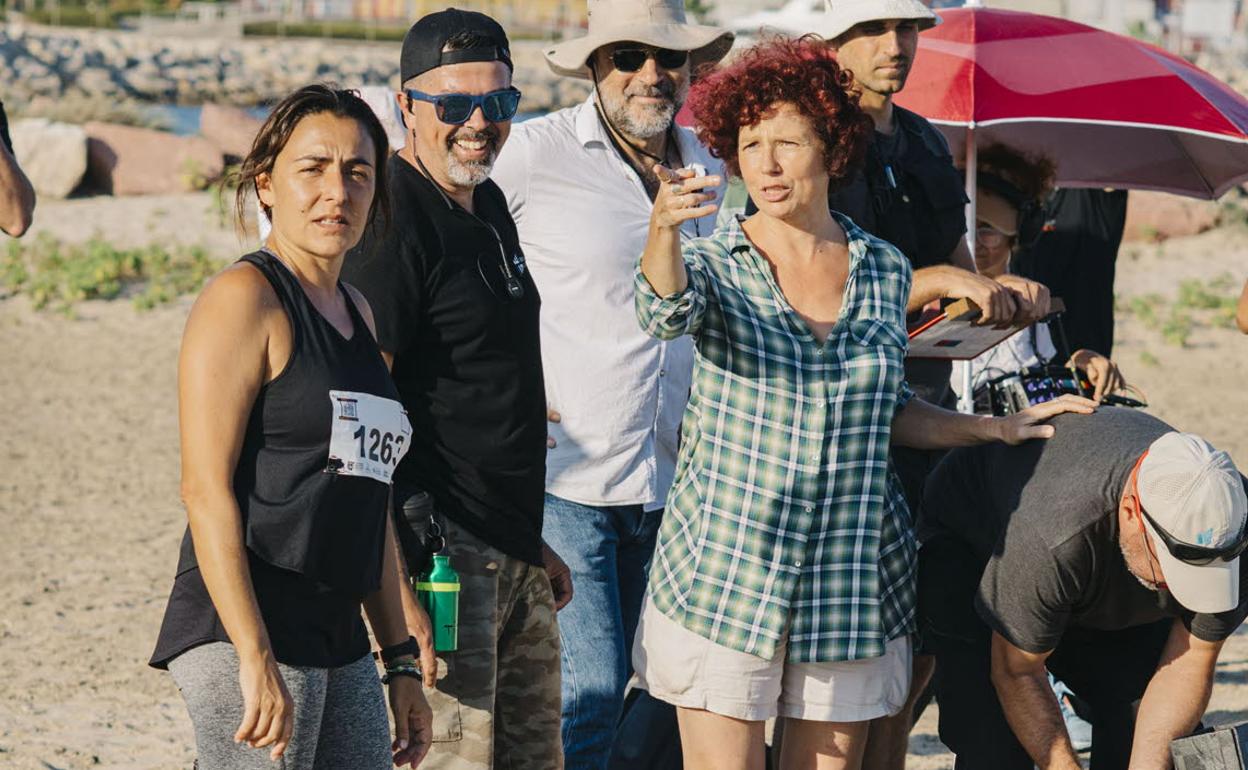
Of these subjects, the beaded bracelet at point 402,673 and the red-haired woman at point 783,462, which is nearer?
the beaded bracelet at point 402,673

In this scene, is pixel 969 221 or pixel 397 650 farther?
pixel 969 221

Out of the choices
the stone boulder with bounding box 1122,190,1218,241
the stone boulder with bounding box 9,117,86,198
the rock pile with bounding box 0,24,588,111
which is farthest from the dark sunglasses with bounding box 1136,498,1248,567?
the rock pile with bounding box 0,24,588,111

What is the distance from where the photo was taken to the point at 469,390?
342 centimetres

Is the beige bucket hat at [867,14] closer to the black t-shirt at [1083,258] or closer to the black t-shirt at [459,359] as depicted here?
the black t-shirt at [459,359]

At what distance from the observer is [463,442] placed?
11.3 ft

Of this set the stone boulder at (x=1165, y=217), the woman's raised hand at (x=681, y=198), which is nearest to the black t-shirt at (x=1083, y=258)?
the woman's raised hand at (x=681, y=198)

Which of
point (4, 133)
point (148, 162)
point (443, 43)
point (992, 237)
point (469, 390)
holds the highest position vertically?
point (443, 43)

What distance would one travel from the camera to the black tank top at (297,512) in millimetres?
2738

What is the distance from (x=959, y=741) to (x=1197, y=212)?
1273 cm

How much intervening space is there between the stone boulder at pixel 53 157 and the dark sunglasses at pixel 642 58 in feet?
39.3

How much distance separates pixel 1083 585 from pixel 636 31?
172 centimetres

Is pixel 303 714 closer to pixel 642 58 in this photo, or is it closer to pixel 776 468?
pixel 776 468

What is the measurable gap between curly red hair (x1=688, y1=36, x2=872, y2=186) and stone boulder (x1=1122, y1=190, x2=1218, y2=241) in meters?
12.6

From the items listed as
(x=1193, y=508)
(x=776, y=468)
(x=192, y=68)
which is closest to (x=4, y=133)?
(x=776, y=468)
